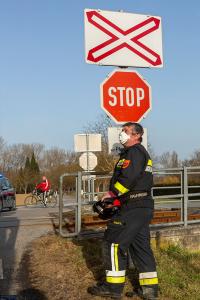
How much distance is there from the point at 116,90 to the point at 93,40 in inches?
27.6

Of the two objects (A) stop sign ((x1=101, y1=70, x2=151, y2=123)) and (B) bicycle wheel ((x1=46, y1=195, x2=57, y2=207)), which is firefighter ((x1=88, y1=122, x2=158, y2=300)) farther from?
(B) bicycle wheel ((x1=46, y1=195, x2=57, y2=207))

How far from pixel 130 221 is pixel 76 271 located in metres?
1.62

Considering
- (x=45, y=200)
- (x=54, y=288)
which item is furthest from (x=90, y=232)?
(x=45, y=200)

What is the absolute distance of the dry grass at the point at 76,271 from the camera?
583 cm

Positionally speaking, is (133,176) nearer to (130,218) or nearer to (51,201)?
(130,218)

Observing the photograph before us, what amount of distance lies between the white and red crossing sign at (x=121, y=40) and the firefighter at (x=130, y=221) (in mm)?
1263

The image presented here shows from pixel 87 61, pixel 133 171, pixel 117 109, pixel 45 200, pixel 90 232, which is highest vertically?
pixel 87 61

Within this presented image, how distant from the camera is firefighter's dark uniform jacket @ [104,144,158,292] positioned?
541 cm

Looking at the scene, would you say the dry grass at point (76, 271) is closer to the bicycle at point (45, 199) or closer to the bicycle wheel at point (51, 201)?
the bicycle at point (45, 199)

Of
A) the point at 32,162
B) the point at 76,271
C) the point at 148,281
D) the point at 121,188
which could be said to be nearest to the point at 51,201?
the point at 76,271

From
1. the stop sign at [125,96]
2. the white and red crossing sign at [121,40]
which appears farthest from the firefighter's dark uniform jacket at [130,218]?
the white and red crossing sign at [121,40]

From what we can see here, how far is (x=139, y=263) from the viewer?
223 inches

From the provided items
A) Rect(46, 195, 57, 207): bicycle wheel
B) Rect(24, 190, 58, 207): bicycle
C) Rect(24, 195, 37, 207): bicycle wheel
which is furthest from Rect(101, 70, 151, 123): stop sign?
Rect(24, 195, 37, 207): bicycle wheel

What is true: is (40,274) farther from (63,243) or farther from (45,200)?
(45,200)
